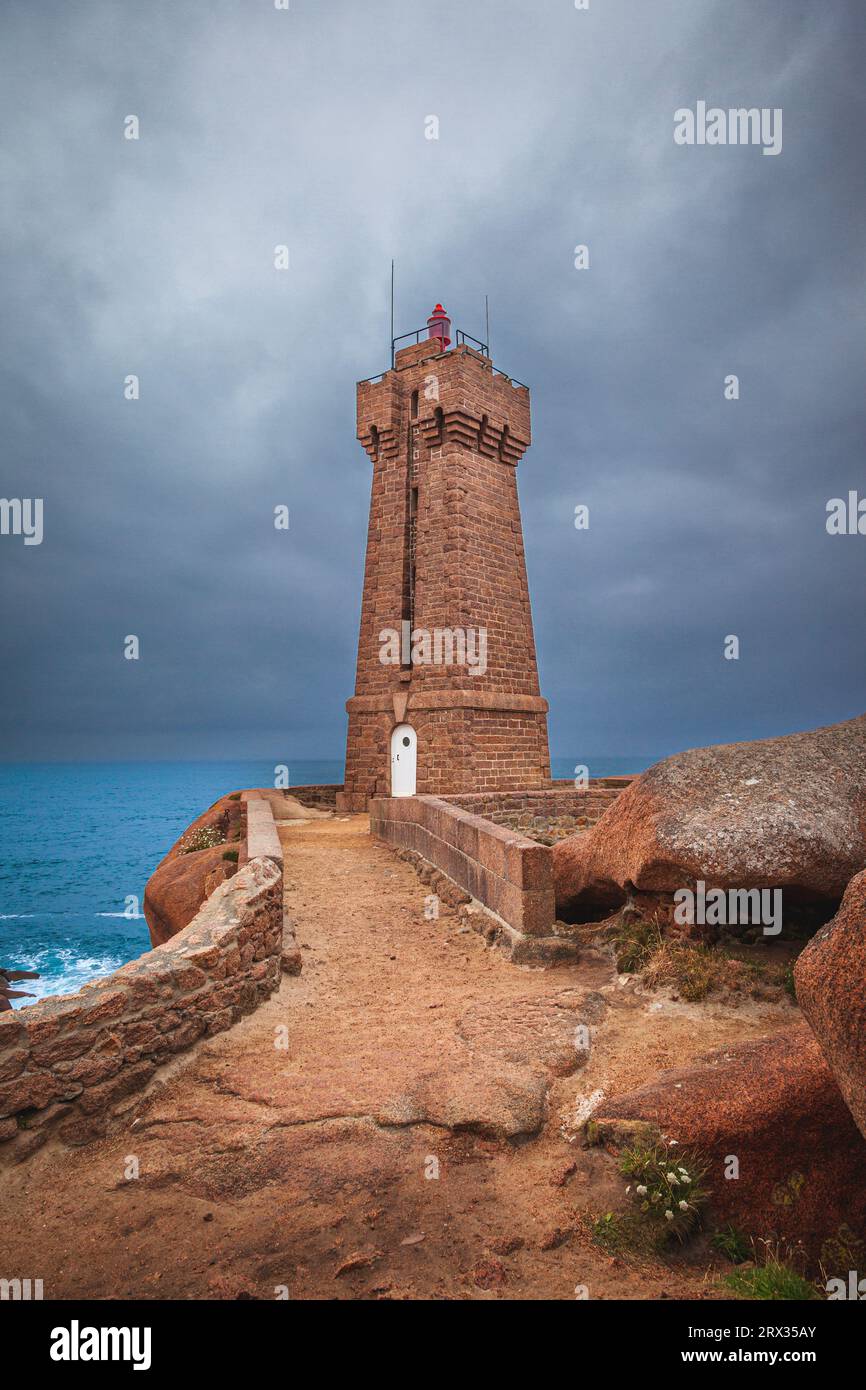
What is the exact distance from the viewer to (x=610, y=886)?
7.02 metres

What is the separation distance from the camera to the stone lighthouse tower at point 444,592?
60.0 ft

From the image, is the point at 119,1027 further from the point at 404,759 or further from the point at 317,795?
the point at 317,795

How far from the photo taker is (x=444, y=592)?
18.5 metres

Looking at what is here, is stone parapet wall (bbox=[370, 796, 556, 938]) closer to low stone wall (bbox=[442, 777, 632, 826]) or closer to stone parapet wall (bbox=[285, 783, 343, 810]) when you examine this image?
low stone wall (bbox=[442, 777, 632, 826])

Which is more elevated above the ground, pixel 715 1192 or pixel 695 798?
pixel 695 798

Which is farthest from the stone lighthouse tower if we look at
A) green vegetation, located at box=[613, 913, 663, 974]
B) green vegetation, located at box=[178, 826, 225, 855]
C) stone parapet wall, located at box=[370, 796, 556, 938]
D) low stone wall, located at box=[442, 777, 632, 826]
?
green vegetation, located at box=[613, 913, 663, 974]

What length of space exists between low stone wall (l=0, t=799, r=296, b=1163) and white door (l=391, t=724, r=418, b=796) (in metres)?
12.5

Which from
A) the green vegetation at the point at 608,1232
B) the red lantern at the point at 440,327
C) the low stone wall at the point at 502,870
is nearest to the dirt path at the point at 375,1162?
the green vegetation at the point at 608,1232

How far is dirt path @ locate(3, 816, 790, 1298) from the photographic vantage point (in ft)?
10.2

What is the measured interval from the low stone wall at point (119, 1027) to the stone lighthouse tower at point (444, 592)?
12.1 meters

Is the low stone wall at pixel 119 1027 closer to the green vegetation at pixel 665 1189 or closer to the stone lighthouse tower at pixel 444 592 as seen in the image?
the green vegetation at pixel 665 1189

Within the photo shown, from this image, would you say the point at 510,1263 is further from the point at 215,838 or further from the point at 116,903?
the point at 116,903

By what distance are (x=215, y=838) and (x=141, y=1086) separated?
12031 mm

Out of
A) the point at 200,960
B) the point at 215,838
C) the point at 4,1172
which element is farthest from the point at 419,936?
the point at 215,838
